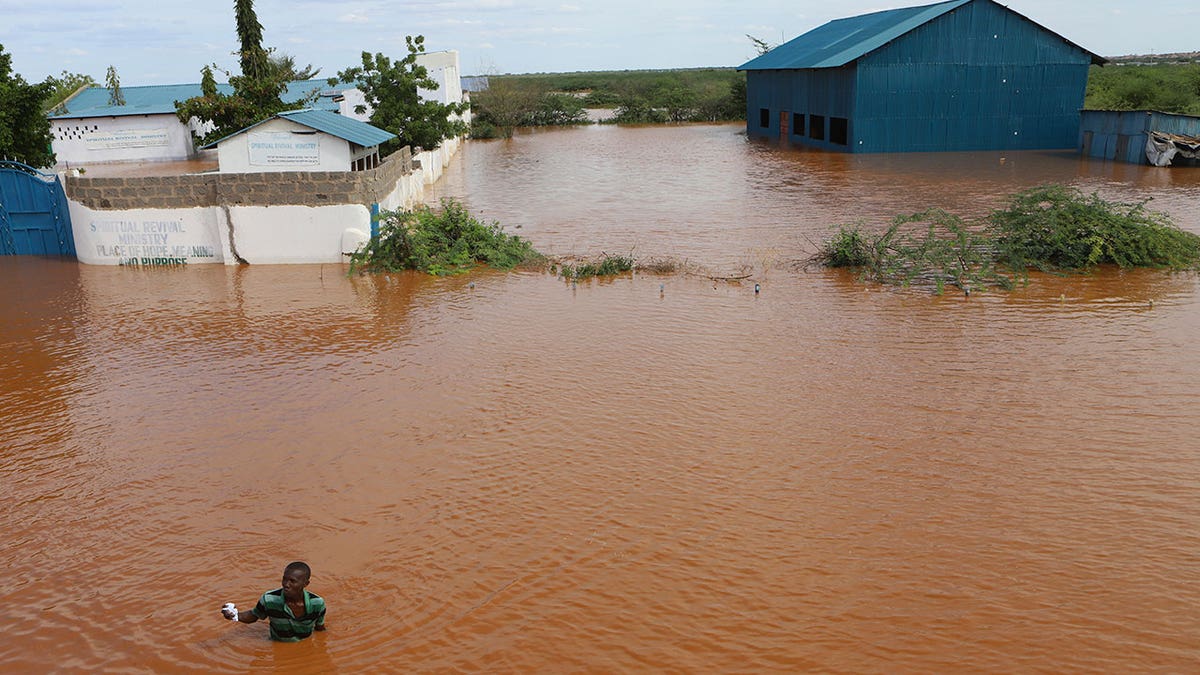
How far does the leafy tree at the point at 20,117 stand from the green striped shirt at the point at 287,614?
76.3 ft

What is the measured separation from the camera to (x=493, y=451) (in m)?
9.65

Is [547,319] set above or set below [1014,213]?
below

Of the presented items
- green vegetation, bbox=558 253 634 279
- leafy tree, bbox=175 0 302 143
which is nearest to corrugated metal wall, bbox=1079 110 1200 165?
green vegetation, bbox=558 253 634 279

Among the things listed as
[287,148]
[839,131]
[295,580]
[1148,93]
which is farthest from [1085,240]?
[1148,93]

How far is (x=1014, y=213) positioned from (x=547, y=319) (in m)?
10.5

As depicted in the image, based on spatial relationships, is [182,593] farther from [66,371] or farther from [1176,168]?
[1176,168]

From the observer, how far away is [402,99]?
92.8 ft

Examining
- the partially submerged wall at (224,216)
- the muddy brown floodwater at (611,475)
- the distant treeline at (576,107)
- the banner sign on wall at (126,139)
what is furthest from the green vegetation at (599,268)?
the distant treeline at (576,107)

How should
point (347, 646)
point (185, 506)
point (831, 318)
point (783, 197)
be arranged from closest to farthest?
point (347, 646) → point (185, 506) → point (831, 318) → point (783, 197)

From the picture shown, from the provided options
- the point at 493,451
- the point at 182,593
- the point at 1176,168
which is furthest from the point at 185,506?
the point at 1176,168

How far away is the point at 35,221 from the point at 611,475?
60.1 ft

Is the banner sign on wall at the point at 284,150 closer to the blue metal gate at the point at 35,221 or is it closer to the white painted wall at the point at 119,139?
the blue metal gate at the point at 35,221

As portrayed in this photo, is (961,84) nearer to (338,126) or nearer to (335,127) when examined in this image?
(338,126)

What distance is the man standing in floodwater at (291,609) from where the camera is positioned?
6.18m
